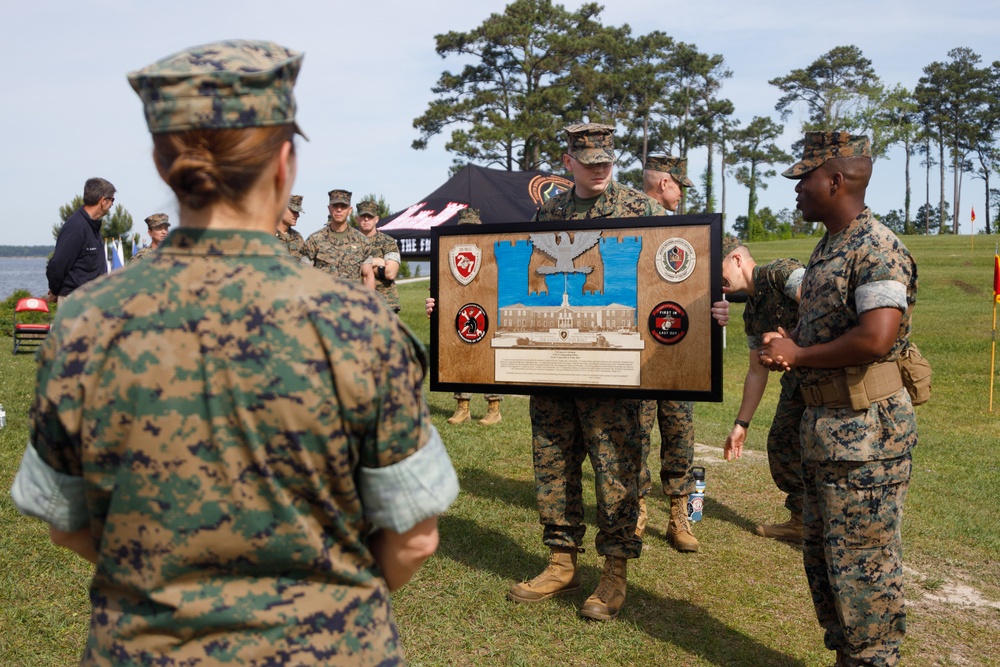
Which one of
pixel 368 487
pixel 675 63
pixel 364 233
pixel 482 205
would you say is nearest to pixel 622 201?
pixel 368 487

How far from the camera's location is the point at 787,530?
5664 mm

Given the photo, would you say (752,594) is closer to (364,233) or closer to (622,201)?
(622,201)

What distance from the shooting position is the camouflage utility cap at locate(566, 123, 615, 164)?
14.5 ft

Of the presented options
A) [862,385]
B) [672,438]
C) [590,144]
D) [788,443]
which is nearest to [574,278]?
[590,144]

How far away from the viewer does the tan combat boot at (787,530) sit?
566cm

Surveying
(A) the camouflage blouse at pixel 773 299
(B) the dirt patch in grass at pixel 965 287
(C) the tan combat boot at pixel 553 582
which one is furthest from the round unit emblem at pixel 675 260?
(B) the dirt patch in grass at pixel 965 287

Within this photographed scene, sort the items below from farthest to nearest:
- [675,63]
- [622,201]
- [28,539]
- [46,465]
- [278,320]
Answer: [675,63] → [28,539] → [622,201] → [46,465] → [278,320]

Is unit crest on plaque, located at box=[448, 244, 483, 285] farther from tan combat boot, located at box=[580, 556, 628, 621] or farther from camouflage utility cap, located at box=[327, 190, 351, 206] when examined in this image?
camouflage utility cap, located at box=[327, 190, 351, 206]

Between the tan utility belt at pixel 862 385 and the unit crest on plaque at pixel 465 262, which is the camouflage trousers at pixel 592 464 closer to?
the unit crest on plaque at pixel 465 262

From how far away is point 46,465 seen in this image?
61.5 inches

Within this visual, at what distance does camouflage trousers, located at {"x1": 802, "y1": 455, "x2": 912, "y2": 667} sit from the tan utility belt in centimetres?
24

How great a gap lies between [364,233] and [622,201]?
5.90 metres

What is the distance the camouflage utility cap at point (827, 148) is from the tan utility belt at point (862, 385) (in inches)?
33.3

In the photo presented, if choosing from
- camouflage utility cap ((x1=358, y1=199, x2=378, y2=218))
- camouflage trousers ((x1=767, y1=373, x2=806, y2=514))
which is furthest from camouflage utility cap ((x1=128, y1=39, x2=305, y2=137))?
camouflage utility cap ((x1=358, y1=199, x2=378, y2=218))
